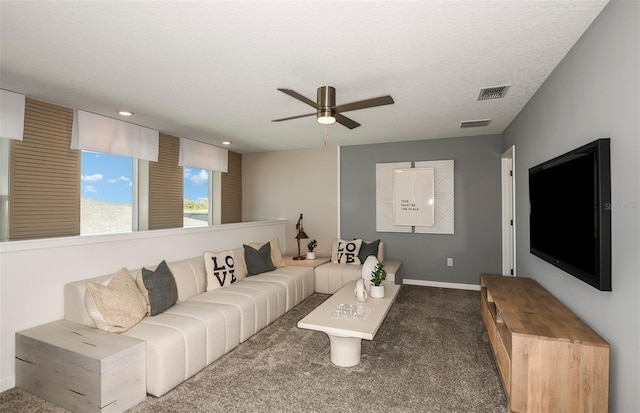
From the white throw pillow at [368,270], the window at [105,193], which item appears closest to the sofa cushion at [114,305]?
the window at [105,193]

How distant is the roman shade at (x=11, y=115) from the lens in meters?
2.82

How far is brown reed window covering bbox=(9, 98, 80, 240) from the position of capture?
3.06m

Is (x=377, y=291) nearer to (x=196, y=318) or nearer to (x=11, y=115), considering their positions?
(x=196, y=318)

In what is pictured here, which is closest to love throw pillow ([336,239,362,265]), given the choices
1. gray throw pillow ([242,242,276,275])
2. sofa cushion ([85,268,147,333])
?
gray throw pillow ([242,242,276,275])

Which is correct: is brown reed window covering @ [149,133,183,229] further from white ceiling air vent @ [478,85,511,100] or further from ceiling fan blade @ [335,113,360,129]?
white ceiling air vent @ [478,85,511,100]

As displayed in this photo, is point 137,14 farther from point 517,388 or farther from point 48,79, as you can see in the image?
point 517,388

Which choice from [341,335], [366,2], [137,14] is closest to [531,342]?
[341,335]

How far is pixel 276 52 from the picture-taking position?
221 cm

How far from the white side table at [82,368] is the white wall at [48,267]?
3.5 inches

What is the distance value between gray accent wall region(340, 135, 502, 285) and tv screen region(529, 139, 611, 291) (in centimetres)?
217

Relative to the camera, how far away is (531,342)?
185 cm

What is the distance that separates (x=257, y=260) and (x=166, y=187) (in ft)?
6.13

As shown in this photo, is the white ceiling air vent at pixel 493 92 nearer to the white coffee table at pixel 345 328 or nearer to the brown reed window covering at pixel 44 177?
the white coffee table at pixel 345 328

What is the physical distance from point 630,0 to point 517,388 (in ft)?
7.22
